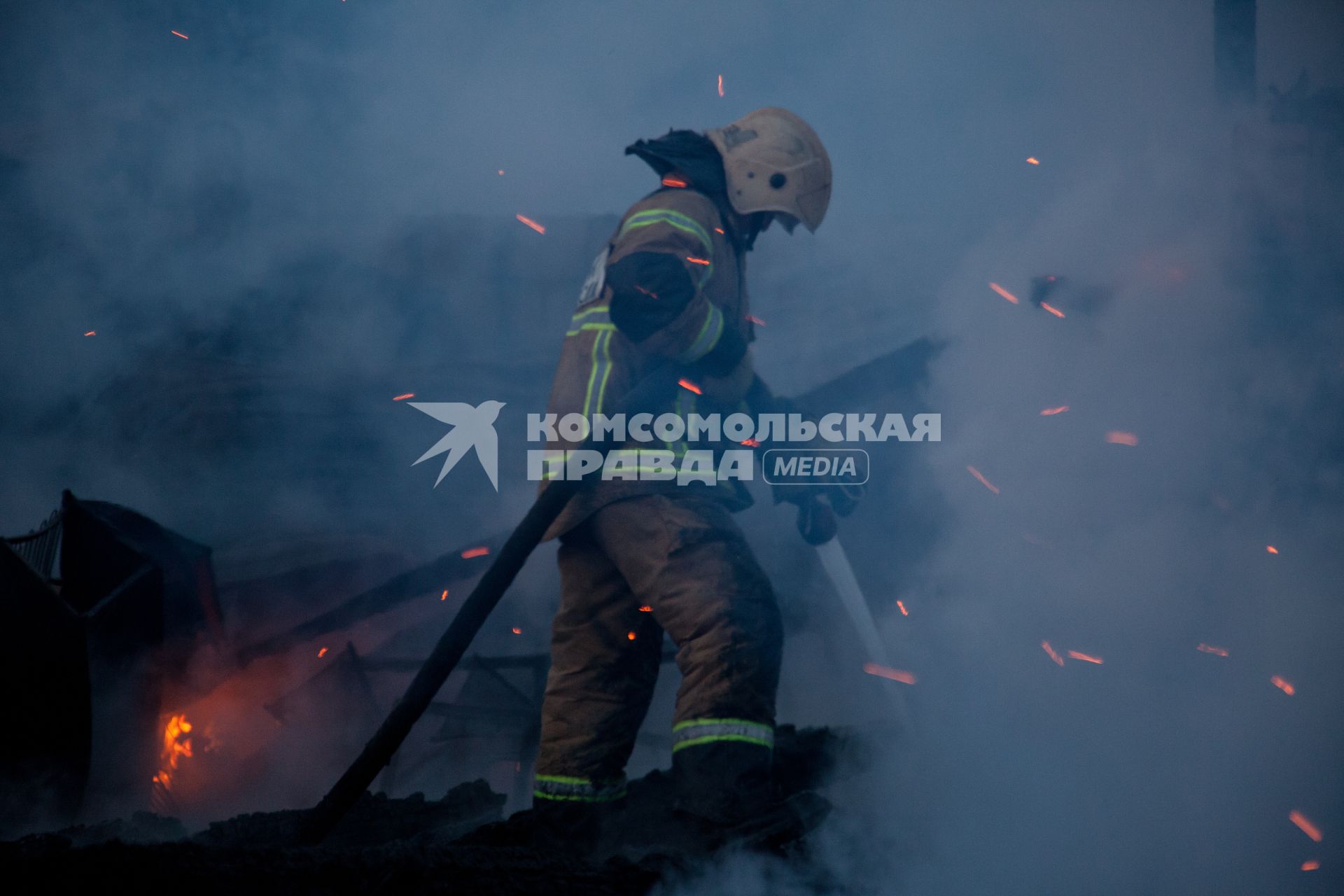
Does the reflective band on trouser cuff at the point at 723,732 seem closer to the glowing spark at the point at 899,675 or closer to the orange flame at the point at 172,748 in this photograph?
the glowing spark at the point at 899,675

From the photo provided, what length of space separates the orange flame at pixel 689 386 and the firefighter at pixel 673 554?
0.01 metres

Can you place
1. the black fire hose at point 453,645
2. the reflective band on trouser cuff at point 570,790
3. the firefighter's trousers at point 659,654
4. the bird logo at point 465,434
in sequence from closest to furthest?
1. the firefighter's trousers at point 659,654
2. the black fire hose at point 453,645
3. the reflective band on trouser cuff at point 570,790
4. the bird logo at point 465,434

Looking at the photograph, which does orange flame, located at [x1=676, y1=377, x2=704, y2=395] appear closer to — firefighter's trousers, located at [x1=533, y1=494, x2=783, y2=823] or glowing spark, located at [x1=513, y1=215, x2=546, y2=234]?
firefighter's trousers, located at [x1=533, y1=494, x2=783, y2=823]

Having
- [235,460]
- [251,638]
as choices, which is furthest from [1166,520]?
[235,460]

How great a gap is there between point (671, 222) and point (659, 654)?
4.18ft

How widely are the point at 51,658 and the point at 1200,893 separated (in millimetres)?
3289

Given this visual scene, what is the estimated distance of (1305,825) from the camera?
7.72ft

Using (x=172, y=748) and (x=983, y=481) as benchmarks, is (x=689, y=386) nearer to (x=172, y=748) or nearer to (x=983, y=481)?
(x=983, y=481)

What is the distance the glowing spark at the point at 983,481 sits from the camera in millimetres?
3895

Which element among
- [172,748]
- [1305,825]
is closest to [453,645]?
[1305,825]

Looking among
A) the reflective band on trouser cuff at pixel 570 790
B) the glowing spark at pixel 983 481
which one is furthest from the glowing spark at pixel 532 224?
the reflective band on trouser cuff at pixel 570 790

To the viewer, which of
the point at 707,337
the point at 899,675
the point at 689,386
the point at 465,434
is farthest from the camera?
the point at 465,434

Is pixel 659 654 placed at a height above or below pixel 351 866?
below

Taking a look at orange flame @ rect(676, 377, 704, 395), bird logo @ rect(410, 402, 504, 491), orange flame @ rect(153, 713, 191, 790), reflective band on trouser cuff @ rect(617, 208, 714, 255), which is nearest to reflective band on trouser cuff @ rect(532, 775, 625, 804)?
orange flame @ rect(676, 377, 704, 395)
